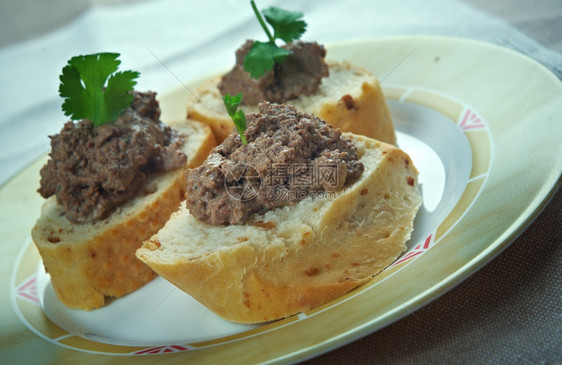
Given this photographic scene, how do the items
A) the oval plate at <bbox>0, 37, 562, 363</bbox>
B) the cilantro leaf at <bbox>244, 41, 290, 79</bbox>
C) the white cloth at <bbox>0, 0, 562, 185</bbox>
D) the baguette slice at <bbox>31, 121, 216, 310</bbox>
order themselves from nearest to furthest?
the oval plate at <bbox>0, 37, 562, 363</bbox>, the baguette slice at <bbox>31, 121, 216, 310</bbox>, the cilantro leaf at <bbox>244, 41, 290, 79</bbox>, the white cloth at <bbox>0, 0, 562, 185</bbox>

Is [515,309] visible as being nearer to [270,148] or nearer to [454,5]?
[270,148]

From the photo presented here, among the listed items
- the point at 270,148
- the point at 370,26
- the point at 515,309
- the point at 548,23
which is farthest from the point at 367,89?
the point at 370,26

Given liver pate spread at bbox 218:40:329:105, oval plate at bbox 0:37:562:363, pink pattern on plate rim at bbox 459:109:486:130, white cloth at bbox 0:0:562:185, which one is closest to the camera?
oval plate at bbox 0:37:562:363

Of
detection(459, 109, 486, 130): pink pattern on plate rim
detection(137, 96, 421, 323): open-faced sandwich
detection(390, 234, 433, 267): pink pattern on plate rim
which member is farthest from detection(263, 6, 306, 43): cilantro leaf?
detection(390, 234, 433, 267): pink pattern on plate rim

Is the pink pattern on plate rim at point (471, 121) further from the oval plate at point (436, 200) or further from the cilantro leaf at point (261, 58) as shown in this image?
the cilantro leaf at point (261, 58)

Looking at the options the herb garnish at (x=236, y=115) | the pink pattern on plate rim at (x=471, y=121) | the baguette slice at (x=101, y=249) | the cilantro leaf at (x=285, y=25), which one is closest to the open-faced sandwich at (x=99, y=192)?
the baguette slice at (x=101, y=249)

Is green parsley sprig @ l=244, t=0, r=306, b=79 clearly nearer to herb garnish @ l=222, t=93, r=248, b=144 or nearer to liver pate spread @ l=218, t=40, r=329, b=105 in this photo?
liver pate spread @ l=218, t=40, r=329, b=105
